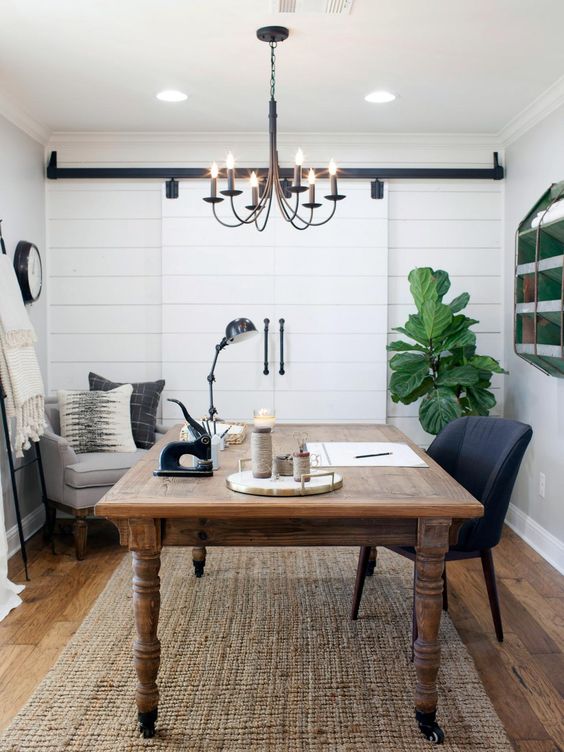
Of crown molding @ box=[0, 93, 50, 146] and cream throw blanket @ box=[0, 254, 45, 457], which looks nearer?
cream throw blanket @ box=[0, 254, 45, 457]

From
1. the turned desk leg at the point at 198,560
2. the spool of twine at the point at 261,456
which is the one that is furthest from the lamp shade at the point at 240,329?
the turned desk leg at the point at 198,560

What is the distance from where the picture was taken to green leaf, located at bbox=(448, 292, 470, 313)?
4.31 meters

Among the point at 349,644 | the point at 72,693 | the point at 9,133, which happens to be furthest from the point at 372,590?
the point at 9,133

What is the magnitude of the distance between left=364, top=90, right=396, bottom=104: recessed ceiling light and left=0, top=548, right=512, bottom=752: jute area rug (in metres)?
2.54

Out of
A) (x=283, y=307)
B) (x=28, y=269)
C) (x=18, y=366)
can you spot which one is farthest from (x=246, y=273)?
(x=18, y=366)

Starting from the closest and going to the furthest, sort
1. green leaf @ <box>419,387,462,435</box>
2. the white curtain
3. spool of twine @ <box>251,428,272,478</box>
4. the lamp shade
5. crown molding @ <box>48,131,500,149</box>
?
spool of twine @ <box>251,428,272,478</box> < the lamp shade < the white curtain < green leaf @ <box>419,387,462,435</box> < crown molding @ <box>48,131,500,149</box>

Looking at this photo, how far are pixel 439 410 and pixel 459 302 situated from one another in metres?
0.71

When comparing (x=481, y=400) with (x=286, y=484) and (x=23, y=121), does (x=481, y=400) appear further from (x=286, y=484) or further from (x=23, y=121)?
(x=23, y=121)

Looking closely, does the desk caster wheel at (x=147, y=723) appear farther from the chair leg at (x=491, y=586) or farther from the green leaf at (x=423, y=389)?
the green leaf at (x=423, y=389)

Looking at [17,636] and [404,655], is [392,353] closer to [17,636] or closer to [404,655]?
[404,655]

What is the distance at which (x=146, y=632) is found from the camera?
2137 mm

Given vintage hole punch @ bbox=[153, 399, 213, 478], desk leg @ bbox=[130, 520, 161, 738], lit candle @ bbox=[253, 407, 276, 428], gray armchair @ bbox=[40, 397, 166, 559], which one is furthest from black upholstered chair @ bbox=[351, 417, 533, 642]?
gray armchair @ bbox=[40, 397, 166, 559]

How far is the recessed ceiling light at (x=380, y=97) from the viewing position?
3820mm

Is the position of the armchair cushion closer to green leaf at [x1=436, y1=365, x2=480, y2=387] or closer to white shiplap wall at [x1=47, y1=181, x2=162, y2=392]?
white shiplap wall at [x1=47, y1=181, x2=162, y2=392]
